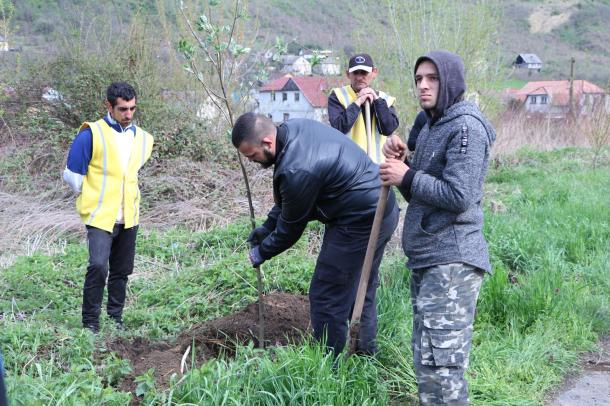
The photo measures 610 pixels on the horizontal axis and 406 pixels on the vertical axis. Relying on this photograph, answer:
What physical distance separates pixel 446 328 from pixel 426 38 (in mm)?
9673

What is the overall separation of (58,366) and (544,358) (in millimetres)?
3224

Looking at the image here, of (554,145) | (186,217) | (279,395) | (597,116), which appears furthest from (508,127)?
(279,395)

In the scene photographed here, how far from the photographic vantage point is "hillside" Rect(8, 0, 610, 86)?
12789 mm

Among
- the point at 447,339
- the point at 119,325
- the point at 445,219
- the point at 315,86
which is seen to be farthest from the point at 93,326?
the point at 315,86

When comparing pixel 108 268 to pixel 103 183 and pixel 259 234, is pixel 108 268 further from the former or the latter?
pixel 259 234

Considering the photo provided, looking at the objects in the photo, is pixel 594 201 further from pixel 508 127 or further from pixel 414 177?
pixel 508 127

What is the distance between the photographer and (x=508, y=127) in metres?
17.7

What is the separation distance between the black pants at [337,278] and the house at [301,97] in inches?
323

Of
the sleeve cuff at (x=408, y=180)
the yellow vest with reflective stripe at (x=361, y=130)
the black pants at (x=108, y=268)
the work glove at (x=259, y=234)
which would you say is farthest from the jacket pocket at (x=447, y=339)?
the black pants at (x=108, y=268)

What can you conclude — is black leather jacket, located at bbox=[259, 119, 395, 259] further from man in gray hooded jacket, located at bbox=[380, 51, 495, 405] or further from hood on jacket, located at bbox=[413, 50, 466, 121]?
hood on jacket, located at bbox=[413, 50, 466, 121]

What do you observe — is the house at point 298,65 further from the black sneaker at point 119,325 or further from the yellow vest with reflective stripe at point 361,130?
the black sneaker at point 119,325

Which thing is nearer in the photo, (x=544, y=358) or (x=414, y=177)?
(x=414, y=177)

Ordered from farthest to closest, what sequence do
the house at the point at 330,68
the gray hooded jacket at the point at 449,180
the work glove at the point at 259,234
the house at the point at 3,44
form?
1. the house at the point at 330,68
2. the house at the point at 3,44
3. the work glove at the point at 259,234
4. the gray hooded jacket at the point at 449,180

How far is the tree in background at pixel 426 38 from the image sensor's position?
11789 mm
